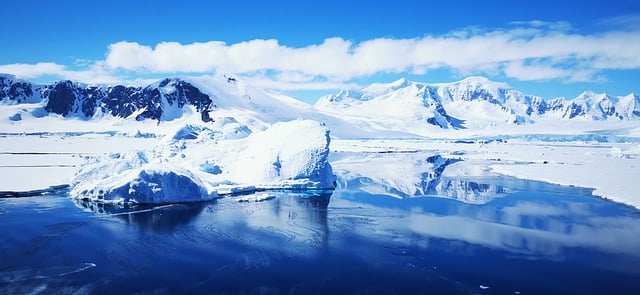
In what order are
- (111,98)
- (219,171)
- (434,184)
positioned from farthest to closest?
(111,98) → (434,184) → (219,171)

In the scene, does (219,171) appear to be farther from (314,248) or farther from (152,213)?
(314,248)

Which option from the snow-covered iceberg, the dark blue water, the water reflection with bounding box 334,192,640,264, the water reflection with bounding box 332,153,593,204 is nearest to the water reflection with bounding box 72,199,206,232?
the dark blue water

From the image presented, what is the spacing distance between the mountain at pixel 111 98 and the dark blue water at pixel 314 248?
296 feet

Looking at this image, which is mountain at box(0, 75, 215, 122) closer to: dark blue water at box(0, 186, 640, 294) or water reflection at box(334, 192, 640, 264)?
water reflection at box(334, 192, 640, 264)

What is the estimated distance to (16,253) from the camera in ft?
39.8

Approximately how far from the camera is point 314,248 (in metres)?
13.1

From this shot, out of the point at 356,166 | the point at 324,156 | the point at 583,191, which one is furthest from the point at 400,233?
the point at 356,166

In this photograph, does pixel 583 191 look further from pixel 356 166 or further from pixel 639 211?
pixel 356 166

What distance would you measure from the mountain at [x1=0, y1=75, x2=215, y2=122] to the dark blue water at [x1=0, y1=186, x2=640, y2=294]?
90.3 metres

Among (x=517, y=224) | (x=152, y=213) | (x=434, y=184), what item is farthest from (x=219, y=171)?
(x=517, y=224)

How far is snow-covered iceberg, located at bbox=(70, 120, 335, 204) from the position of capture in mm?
18156

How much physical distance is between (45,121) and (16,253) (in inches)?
3919

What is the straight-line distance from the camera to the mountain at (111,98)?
354 feet

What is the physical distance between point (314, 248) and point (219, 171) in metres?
11.1
